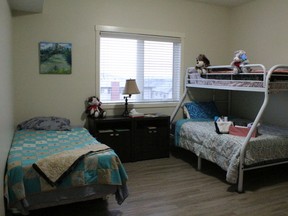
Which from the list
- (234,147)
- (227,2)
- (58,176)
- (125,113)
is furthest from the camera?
(227,2)

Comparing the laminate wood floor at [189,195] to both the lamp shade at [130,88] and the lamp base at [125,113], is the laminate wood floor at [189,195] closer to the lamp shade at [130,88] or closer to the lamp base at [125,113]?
the lamp base at [125,113]

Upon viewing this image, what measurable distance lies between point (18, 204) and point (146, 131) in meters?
2.23

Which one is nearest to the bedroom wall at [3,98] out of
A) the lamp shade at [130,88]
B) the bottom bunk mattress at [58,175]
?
the bottom bunk mattress at [58,175]

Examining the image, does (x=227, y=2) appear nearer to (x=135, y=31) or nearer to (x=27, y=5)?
(x=135, y=31)

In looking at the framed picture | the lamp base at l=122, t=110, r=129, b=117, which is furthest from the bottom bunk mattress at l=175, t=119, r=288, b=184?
the framed picture

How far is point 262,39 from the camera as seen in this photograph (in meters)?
4.29

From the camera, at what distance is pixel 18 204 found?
2082 mm

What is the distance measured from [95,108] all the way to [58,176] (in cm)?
177

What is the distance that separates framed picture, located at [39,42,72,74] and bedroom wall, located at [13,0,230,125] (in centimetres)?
6

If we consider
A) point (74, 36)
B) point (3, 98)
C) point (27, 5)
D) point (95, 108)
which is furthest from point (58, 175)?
point (74, 36)

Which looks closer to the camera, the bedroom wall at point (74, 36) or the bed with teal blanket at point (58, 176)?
the bed with teal blanket at point (58, 176)

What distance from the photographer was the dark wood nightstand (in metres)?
3.79

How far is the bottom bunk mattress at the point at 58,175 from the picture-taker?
2.08 meters

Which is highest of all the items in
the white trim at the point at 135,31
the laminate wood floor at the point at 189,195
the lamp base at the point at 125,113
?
the white trim at the point at 135,31
